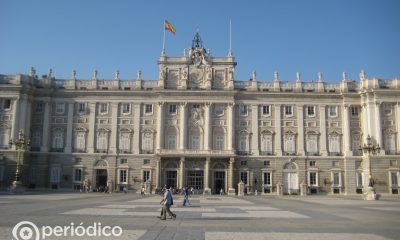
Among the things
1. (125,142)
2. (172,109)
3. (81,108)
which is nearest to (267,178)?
(172,109)

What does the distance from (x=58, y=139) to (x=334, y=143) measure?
1695 inches

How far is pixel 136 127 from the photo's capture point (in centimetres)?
6612

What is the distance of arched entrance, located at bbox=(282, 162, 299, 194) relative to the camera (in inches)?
2522

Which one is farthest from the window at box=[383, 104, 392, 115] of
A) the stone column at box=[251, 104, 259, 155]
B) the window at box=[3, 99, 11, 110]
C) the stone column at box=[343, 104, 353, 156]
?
the window at box=[3, 99, 11, 110]

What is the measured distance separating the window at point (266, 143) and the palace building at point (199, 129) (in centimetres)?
16

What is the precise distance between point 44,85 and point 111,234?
57.2 meters

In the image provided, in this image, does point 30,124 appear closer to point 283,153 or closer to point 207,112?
point 207,112

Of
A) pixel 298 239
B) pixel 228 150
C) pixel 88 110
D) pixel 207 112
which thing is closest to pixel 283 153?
pixel 228 150

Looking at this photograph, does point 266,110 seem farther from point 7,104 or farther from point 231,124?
point 7,104

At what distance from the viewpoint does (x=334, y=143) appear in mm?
65438

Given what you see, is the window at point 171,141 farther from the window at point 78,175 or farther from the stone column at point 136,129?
the window at point 78,175

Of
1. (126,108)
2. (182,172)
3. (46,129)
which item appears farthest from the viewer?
(126,108)
